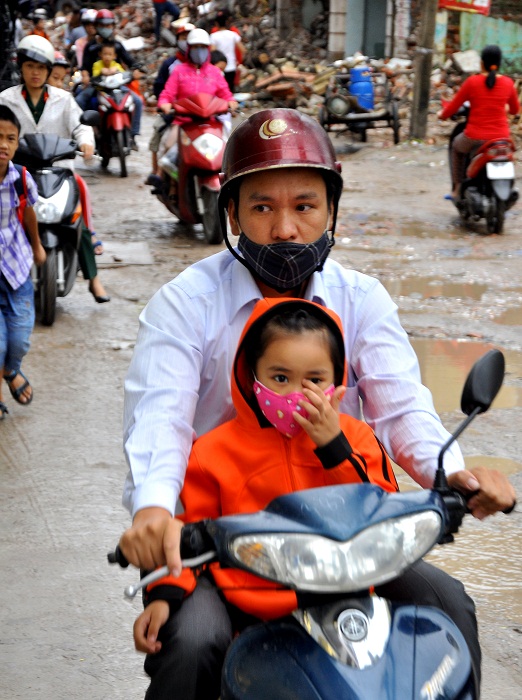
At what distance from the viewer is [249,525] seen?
1780 millimetres

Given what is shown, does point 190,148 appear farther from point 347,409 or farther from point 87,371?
point 347,409

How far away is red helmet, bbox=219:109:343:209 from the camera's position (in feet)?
8.18

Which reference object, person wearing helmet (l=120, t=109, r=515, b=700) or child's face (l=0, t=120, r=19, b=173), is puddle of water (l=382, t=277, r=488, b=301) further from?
person wearing helmet (l=120, t=109, r=515, b=700)

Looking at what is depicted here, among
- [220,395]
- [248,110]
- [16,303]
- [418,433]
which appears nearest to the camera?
[418,433]

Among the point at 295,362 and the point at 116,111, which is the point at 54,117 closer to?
the point at 295,362

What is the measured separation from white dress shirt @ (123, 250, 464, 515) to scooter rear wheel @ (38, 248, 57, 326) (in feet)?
14.5

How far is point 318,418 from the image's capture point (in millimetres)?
2041

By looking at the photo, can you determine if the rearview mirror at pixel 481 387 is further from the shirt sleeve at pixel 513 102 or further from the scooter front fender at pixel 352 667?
the shirt sleeve at pixel 513 102

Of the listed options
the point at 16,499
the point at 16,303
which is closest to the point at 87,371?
the point at 16,303

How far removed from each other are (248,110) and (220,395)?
17.5 metres

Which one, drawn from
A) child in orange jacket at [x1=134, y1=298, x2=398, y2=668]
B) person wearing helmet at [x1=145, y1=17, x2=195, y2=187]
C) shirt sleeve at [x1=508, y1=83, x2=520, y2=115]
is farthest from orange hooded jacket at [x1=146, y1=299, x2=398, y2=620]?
shirt sleeve at [x1=508, y1=83, x2=520, y2=115]

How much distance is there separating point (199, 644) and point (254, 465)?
38cm

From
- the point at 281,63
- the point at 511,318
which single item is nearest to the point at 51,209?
the point at 511,318

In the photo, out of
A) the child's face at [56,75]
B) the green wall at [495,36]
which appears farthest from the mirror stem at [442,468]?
the green wall at [495,36]
